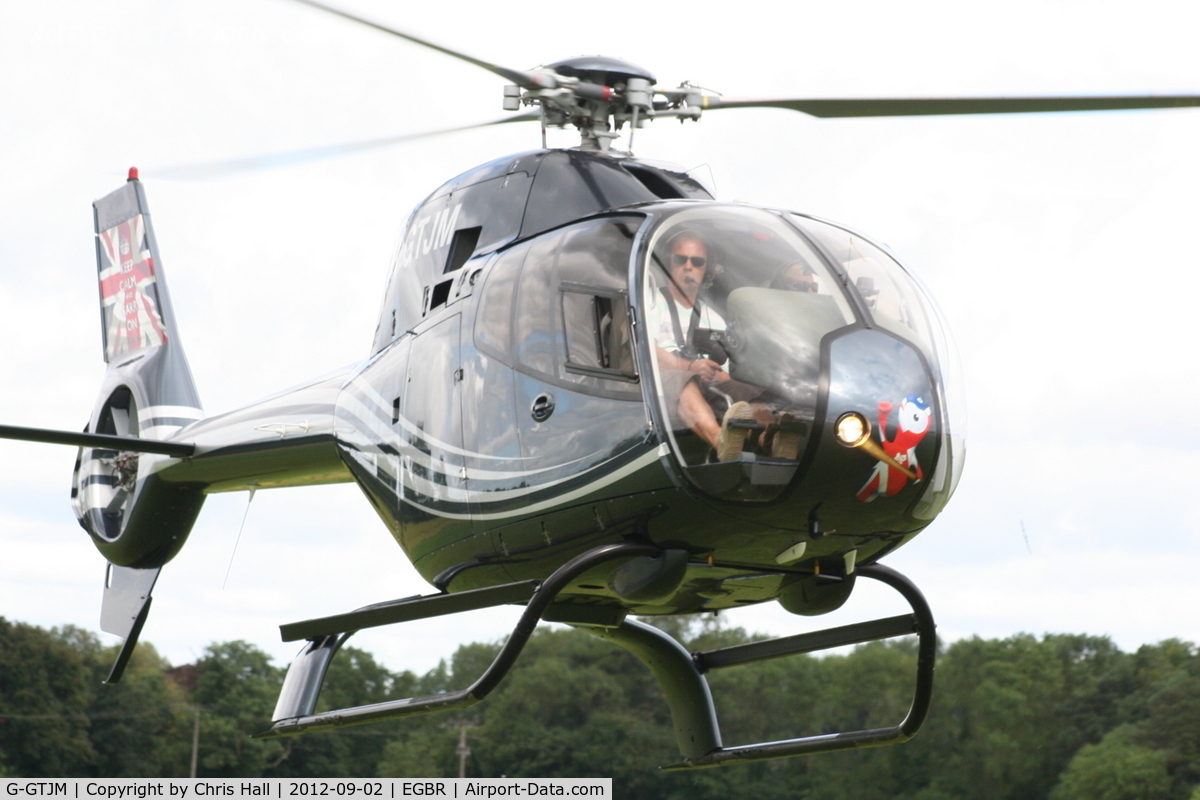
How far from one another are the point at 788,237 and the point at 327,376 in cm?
393

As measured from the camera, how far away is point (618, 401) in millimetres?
5824

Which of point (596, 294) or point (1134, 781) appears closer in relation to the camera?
point (596, 294)

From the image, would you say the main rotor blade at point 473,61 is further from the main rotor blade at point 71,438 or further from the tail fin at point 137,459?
the tail fin at point 137,459

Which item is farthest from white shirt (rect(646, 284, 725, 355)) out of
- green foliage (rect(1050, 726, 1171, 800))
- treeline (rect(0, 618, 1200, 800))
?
green foliage (rect(1050, 726, 1171, 800))

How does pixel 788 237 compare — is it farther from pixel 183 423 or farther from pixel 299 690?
pixel 183 423

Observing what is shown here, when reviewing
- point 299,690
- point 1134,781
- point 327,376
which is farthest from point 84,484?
point 1134,781

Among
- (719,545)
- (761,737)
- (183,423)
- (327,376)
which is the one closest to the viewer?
(719,545)

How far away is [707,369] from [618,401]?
1.37ft

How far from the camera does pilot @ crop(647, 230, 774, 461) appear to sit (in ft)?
18.2

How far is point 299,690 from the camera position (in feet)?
26.4

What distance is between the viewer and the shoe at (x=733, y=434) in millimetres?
5527

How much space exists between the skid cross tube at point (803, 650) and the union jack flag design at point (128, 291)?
5305mm

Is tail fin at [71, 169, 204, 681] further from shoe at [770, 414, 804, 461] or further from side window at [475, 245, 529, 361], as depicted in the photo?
shoe at [770, 414, 804, 461]

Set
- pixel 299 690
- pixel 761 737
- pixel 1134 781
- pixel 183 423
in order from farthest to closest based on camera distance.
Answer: pixel 761 737 → pixel 1134 781 → pixel 183 423 → pixel 299 690
